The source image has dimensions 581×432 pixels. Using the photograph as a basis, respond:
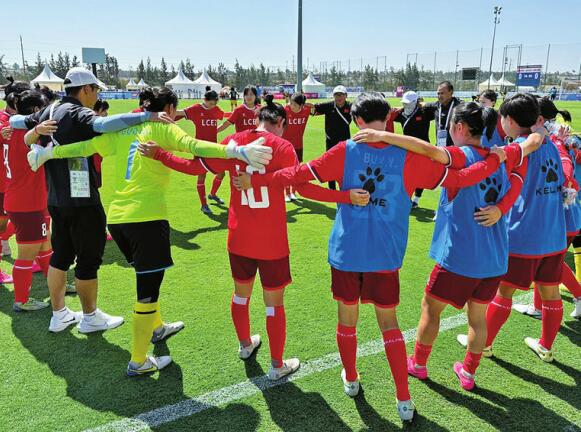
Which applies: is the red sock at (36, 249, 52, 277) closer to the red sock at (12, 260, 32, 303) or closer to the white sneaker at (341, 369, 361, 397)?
the red sock at (12, 260, 32, 303)

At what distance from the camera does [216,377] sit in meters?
3.46

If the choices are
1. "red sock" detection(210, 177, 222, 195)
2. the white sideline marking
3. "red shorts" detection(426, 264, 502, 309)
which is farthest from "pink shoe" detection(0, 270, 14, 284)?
"red shorts" detection(426, 264, 502, 309)

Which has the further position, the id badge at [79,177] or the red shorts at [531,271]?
the id badge at [79,177]

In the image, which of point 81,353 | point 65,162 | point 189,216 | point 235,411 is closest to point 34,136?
point 65,162

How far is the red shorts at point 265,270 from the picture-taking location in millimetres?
3273

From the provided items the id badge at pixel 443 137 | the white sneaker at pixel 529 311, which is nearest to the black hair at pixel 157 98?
the white sneaker at pixel 529 311

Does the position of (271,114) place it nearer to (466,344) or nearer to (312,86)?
(466,344)

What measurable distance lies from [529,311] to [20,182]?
5.42 meters

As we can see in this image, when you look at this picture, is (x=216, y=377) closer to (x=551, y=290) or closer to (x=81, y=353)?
(x=81, y=353)

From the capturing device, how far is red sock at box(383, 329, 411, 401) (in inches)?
113

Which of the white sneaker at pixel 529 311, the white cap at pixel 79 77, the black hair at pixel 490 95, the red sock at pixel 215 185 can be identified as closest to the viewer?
the white cap at pixel 79 77

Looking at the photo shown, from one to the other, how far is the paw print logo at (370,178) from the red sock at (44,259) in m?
4.12

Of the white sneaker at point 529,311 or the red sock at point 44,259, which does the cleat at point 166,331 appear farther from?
the white sneaker at point 529,311

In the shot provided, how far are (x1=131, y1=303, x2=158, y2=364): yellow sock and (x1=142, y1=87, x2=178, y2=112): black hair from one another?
1.51 meters
